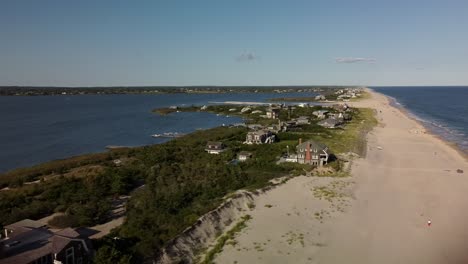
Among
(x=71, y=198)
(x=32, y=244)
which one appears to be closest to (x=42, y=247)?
(x=32, y=244)

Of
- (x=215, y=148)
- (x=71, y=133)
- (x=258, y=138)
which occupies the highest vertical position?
(x=258, y=138)

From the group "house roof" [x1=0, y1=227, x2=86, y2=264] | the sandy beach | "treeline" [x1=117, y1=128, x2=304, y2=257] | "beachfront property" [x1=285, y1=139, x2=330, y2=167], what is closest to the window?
"house roof" [x1=0, y1=227, x2=86, y2=264]

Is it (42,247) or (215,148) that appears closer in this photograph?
(42,247)

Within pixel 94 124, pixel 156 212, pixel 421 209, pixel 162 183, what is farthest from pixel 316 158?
pixel 94 124

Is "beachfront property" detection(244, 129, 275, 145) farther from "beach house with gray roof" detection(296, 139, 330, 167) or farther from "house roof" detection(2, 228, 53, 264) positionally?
"house roof" detection(2, 228, 53, 264)

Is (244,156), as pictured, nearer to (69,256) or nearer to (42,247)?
(69,256)

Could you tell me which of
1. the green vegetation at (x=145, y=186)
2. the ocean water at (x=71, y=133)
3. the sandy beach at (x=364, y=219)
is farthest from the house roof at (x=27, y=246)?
the ocean water at (x=71, y=133)

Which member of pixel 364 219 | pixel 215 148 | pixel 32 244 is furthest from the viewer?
pixel 215 148
